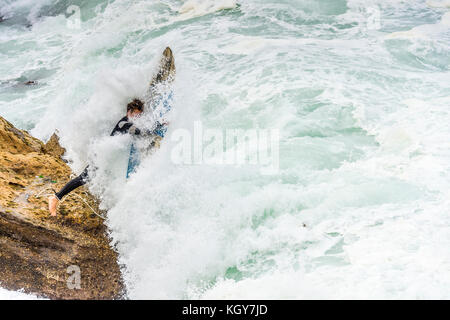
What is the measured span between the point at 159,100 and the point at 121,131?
3.41 feet

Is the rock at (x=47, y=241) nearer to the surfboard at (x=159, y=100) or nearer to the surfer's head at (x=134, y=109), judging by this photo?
the surfboard at (x=159, y=100)

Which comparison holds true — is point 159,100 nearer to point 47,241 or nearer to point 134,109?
point 134,109

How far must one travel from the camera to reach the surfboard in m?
4.57

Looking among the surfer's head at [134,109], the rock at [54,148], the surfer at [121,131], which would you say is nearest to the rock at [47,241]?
the surfer at [121,131]

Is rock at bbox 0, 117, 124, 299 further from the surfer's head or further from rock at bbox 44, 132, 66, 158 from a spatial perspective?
the surfer's head

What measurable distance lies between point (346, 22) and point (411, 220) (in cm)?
740

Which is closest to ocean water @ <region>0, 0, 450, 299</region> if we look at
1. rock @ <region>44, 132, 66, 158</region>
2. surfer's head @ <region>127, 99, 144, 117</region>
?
rock @ <region>44, 132, 66, 158</region>

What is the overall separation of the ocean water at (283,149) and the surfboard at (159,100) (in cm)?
14

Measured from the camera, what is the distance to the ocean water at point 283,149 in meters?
3.33

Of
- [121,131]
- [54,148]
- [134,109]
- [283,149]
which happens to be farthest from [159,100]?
[283,149]

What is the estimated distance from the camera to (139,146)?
4.64m

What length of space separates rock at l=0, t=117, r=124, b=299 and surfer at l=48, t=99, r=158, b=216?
183 millimetres
